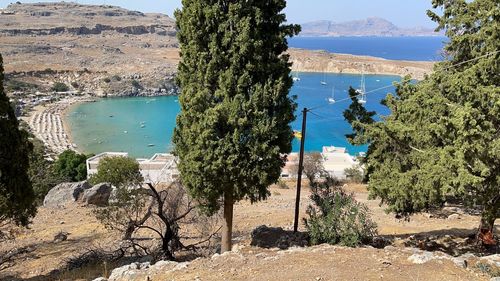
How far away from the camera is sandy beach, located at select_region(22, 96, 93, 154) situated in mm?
65781

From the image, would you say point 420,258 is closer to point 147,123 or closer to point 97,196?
point 97,196

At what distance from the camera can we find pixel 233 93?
1081 centimetres

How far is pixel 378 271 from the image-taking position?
870 centimetres

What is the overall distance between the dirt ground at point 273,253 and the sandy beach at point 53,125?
43.5 m

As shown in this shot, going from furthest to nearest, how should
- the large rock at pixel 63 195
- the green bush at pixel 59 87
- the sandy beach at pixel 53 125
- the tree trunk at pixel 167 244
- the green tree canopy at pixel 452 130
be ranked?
the green bush at pixel 59 87, the sandy beach at pixel 53 125, the large rock at pixel 63 195, the tree trunk at pixel 167 244, the green tree canopy at pixel 452 130

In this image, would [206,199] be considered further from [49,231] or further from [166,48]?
[166,48]

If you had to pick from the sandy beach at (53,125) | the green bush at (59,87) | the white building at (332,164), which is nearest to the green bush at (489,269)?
the white building at (332,164)

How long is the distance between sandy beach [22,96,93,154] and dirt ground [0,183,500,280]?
143 feet

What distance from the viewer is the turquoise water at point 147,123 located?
2810 inches

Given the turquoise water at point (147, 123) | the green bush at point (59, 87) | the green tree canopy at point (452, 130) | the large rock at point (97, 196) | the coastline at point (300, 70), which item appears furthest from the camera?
the green bush at point (59, 87)

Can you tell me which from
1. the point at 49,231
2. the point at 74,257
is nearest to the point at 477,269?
the point at 74,257

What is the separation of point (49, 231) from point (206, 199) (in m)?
10.6

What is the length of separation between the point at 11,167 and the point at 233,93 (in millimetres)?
6369

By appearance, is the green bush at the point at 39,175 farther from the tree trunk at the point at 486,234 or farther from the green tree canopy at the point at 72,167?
the tree trunk at the point at 486,234
